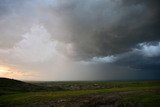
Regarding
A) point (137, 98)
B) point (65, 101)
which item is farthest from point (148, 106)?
point (65, 101)

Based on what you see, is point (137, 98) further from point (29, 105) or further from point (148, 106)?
point (29, 105)

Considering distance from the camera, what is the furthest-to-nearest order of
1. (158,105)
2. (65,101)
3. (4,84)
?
(4,84)
(65,101)
(158,105)

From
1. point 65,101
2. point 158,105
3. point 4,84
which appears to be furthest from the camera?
point 4,84

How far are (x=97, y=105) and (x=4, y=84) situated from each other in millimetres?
76399

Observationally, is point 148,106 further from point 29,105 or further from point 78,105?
point 29,105

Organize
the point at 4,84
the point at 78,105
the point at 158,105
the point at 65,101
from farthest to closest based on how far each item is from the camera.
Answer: the point at 4,84
the point at 65,101
the point at 78,105
the point at 158,105

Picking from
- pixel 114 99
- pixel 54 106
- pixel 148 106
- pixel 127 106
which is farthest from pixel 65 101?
pixel 148 106

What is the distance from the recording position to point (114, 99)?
181 feet

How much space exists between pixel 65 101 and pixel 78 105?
6142mm

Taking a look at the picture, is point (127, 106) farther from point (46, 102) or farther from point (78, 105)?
point (46, 102)

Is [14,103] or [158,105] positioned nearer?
[158,105]

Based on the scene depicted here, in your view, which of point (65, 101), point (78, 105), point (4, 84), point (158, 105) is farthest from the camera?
point (4, 84)

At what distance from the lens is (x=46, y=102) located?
189 ft

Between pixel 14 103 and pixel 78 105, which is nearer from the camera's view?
pixel 78 105
